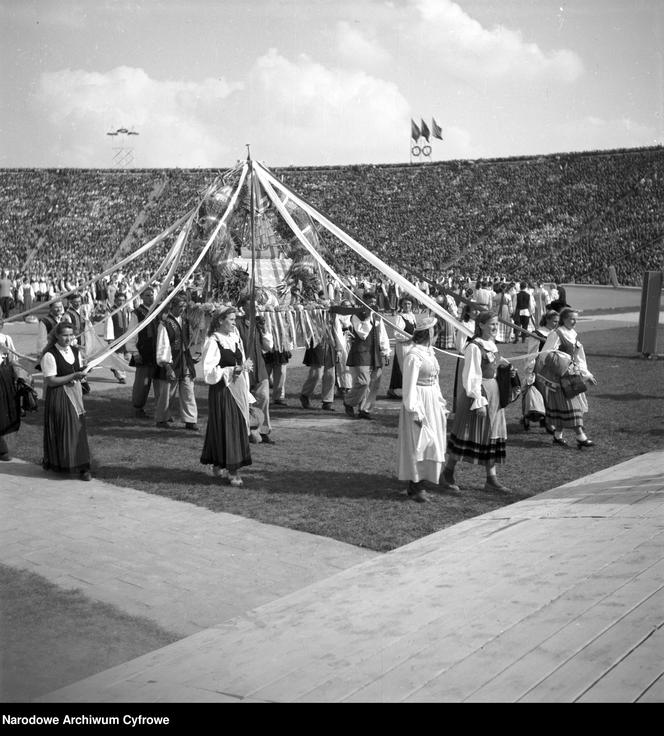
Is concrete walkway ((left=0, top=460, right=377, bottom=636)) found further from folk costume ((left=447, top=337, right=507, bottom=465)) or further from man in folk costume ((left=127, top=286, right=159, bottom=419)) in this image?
man in folk costume ((left=127, top=286, right=159, bottom=419))

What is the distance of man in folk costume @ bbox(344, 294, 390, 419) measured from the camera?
36.1 ft

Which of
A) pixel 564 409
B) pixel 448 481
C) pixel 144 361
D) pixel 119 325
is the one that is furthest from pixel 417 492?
pixel 119 325

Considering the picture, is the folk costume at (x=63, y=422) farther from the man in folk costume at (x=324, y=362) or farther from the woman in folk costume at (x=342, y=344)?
the woman in folk costume at (x=342, y=344)

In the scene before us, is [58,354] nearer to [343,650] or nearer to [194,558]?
[194,558]

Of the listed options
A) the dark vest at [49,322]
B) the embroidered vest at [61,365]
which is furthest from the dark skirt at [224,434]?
the dark vest at [49,322]

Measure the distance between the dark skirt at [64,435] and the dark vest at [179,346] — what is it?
2533 mm

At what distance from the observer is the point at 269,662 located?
153 inches

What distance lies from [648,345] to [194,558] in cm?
1237

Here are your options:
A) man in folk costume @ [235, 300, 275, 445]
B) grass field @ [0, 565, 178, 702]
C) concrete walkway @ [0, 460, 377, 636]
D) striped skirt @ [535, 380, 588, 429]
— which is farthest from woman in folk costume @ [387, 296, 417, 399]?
grass field @ [0, 565, 178, 702]

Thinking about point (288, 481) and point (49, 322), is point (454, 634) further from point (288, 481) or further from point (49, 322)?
point (49, 322)

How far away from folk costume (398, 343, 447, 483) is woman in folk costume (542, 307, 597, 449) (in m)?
2.44

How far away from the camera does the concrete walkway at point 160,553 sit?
16.6ft

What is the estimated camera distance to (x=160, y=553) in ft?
19.2

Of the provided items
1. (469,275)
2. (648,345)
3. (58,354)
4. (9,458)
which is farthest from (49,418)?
(469,275)
